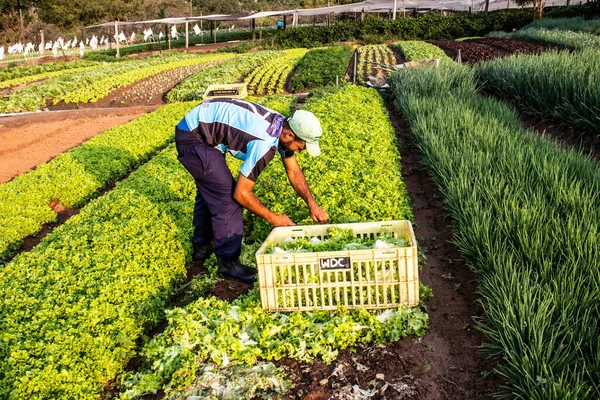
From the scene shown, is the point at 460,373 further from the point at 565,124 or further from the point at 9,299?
the point at 565,124

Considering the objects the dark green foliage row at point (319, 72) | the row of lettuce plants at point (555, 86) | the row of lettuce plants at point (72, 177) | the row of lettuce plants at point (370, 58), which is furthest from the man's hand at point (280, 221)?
the row of lettuce plants at point (370, 58)

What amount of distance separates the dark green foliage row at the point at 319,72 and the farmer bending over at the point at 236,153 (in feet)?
38.8

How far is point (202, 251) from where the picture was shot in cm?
545

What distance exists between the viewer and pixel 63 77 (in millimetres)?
19234

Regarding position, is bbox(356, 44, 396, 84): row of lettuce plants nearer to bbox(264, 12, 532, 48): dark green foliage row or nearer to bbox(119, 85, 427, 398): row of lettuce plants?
bbox(264, 12, 532, 48): dark green foliage row

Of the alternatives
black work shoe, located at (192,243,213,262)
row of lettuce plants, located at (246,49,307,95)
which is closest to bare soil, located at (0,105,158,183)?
row of lettuce plants, located at (246,49,307,95)

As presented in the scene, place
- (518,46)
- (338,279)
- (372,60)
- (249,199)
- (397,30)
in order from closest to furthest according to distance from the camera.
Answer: (338,279)
(249,199)
(518,46)
(372,60)
(397,30)

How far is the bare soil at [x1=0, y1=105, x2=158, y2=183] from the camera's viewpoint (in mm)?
10344

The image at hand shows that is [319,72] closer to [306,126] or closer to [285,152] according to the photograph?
[285,152]

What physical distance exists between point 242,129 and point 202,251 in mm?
1661

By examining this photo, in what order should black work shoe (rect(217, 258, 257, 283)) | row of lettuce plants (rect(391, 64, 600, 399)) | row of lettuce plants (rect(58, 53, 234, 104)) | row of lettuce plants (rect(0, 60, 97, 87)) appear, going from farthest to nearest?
1. row of lettuce plants (rect(0, 60, 97, 87))
2. row of lettuce plants (rect(58, 53, 234, 104))
3. black work shoe (rect(217, 258, 257, 283))
4. row of lettuce plants (rect(391, 64, 600, 399))

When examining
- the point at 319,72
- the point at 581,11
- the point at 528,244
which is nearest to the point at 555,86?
the point at 528,244

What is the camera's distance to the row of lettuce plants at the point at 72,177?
22.6 feet

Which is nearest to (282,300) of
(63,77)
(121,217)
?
(121,217)
